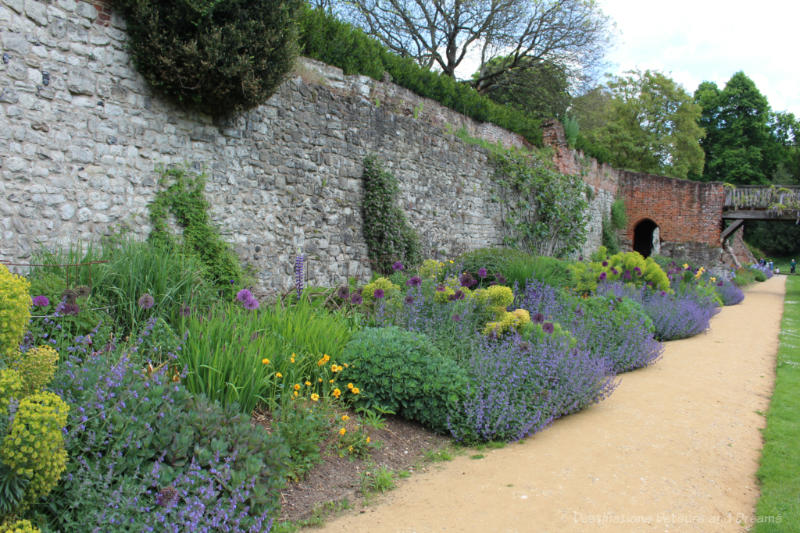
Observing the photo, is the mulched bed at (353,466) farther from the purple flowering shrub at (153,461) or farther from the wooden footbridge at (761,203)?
the wooden footbridge at (761,203)

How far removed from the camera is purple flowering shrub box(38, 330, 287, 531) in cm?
212

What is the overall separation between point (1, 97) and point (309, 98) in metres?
3.67

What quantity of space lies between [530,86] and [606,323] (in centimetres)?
1797

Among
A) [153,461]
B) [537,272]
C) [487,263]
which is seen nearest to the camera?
[153,461]

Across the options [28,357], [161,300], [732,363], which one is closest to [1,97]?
[161,300]

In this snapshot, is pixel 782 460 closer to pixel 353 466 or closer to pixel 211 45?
pixel 353 466

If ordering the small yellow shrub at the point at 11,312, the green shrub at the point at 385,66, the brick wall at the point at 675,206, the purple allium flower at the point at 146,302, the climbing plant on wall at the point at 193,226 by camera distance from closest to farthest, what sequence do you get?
the small yellow shrub at the point at 11,312, the purple allium flower at the point at 146,302, the climbing plant on wall at the point at 193,226, the green shrub at the point at 385,66, the brick wall at the point at 675,206

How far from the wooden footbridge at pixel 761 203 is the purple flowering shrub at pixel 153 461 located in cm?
2190

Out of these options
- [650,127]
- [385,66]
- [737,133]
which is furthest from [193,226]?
[737,133]

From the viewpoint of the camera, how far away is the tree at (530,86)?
856 inches

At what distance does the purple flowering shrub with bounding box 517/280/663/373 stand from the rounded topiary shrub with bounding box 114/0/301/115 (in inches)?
150

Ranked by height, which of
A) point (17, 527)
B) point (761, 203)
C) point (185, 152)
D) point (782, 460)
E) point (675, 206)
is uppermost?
point (761, 203)

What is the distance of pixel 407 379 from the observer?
3850 mm

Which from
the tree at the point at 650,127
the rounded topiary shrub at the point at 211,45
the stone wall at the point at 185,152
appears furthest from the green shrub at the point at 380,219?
the tree at the point at 650,127
